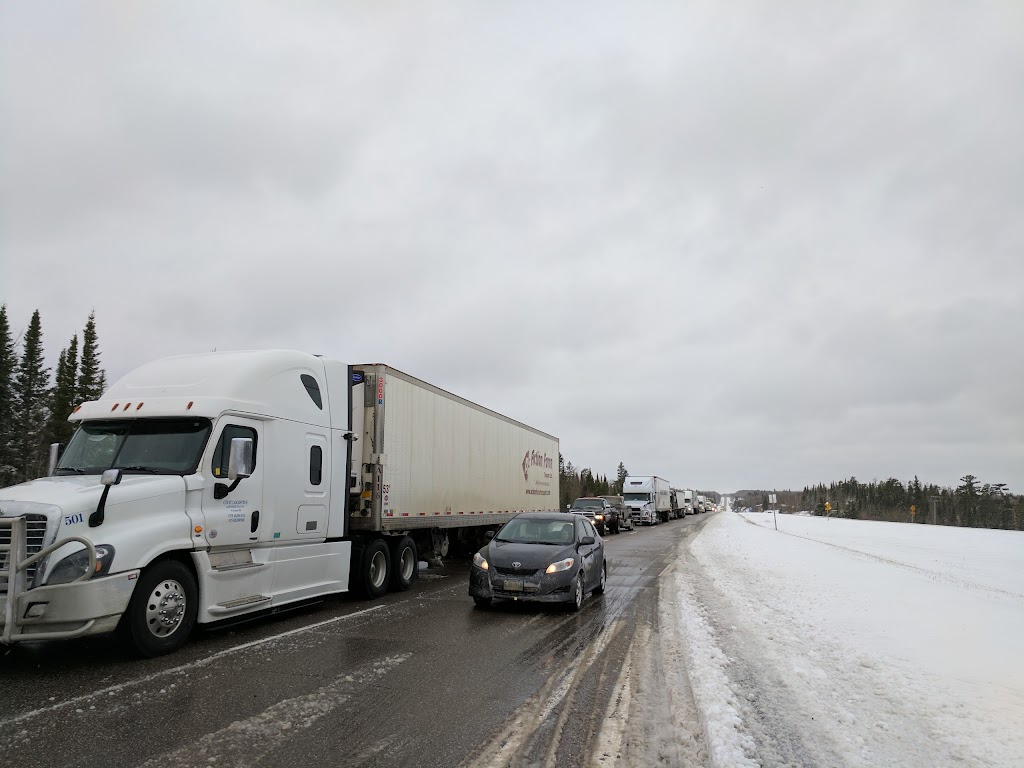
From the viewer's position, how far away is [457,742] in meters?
4.46

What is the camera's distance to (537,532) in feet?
36.6

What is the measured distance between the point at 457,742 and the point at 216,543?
14.6ft

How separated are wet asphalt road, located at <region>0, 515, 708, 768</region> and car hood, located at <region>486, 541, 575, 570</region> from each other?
1.08m

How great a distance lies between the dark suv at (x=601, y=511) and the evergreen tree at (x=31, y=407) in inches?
1842

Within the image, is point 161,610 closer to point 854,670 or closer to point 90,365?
point 854,670

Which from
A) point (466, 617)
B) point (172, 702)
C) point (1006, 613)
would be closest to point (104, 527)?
point (172, 702)

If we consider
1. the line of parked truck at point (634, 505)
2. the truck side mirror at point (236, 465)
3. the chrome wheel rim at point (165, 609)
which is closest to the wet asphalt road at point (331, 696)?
the chrome wheel rim at point (165, 609)

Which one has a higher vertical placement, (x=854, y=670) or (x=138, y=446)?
(x=138, y=446)

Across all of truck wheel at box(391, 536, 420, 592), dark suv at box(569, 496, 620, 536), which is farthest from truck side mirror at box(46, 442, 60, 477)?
dark suv at box(569, 496, 620, 536)

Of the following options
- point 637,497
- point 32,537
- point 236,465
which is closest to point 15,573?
point 32,537

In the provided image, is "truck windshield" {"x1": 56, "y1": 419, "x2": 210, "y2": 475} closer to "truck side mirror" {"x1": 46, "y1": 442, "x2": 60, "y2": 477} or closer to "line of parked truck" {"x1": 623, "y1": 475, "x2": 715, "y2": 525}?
"truck side mirror" {"x1": 46, "y1": 442, "x2": 60, "y2": 477}

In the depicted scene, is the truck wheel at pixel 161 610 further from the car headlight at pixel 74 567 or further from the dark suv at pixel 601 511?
the dark suv at pixel 601 511

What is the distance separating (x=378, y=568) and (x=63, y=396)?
5978 centimetres

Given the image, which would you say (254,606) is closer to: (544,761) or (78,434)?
(78,434)
